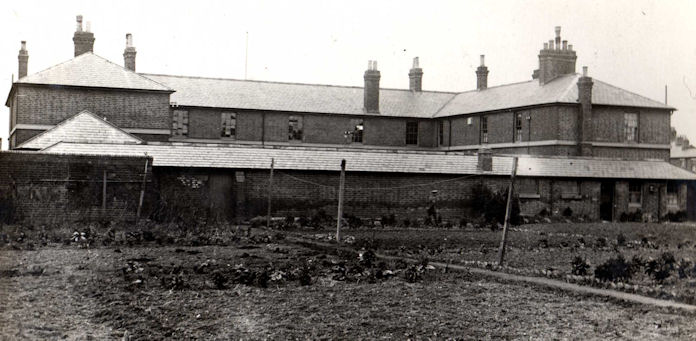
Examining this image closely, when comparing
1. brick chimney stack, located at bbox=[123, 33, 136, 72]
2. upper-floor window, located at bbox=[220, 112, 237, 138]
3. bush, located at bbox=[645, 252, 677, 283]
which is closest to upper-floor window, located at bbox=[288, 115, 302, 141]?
upper-floor window, located at bbox=[220, 112, 237, 138]

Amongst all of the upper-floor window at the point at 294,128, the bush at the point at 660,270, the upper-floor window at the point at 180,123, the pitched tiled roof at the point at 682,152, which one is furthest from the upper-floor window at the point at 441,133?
the pitched tiled roof at the point at 682,152

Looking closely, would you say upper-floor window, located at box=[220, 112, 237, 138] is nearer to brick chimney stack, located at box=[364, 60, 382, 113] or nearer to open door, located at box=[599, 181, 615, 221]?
brick chimney stack, located at box=[364, 60, 382, 113]

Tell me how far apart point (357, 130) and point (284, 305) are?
34752 millimetres

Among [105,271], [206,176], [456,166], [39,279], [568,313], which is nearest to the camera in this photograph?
[568,313]

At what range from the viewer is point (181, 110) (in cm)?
4219

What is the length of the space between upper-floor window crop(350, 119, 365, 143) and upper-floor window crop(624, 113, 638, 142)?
1537 centimetres

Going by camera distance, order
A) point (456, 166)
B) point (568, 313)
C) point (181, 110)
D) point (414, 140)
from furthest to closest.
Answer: point (414, 140) < point (181, 110) < point (456, 166) < point (568, 313)

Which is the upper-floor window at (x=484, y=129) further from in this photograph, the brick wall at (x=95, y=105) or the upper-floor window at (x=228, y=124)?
the brick wall at (x=95, y=105)

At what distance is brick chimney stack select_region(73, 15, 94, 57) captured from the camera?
4050cm

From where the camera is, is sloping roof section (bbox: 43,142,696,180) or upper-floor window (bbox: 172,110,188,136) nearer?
sloping roof section (bbox: 43,142,696,180)

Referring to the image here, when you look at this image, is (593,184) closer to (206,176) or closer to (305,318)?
(206,176)

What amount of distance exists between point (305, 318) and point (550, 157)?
27.2m

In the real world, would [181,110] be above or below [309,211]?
above

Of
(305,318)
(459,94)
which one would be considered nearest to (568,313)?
(305,318)
